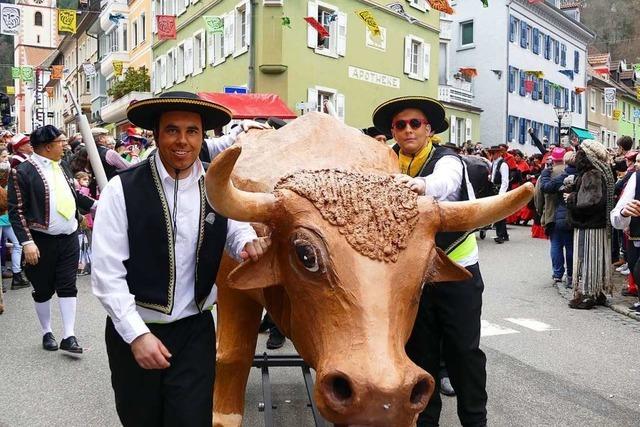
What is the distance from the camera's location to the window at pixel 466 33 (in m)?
36.5

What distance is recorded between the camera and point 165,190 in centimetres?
298

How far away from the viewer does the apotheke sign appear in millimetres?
25281

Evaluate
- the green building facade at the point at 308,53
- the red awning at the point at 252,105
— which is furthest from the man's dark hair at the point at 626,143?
the green building facade at the point at 308,53

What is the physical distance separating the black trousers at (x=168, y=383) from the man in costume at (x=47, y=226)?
336 cm

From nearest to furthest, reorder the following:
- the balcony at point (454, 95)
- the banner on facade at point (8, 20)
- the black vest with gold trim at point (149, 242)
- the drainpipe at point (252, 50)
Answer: the black vest with gold trim at point (149, 242), the banner on facade at point (8, 20), the drainpipe at point (252, 50), the balcony at point (454, 95)

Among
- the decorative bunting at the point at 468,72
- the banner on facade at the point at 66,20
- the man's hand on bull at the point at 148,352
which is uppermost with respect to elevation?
the decorative bunting at the point at 468,72

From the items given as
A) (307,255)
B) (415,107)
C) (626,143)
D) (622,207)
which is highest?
(626,143)

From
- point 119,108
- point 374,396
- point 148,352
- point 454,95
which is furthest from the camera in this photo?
point 119,108

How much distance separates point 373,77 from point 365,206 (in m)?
24.1

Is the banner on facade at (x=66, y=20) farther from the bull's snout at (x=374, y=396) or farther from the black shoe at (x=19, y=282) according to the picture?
the bull's snout at (x=374, y=396)

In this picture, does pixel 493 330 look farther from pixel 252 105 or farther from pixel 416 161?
pixel 252 105

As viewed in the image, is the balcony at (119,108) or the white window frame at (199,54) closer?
the white window frame at (199,54)

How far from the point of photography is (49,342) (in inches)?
253

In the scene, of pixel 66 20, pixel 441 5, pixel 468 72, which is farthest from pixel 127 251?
pixel 468 72
